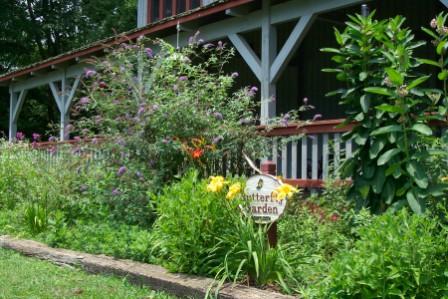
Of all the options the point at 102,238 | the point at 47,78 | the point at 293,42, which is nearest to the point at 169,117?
the point at 102,238

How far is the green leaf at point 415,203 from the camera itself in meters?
4.41

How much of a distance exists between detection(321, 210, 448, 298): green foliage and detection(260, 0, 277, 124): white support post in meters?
5.87

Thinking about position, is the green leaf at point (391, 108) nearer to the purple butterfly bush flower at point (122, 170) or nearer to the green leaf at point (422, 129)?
the green leaf at point (422, 129)

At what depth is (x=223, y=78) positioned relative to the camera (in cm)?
752

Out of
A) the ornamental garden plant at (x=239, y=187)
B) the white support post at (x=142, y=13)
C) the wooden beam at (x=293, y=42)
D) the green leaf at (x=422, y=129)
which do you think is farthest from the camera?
the white support post at (x=142, y=13)

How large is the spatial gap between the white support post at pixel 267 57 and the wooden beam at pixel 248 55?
0.13 metres

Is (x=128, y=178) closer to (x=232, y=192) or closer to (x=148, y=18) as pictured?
(x=232, y=192)

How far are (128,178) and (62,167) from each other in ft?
5.49

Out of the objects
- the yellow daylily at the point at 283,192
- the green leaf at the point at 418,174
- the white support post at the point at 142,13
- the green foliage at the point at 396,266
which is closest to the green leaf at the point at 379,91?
the green leaf at the point at 418,174

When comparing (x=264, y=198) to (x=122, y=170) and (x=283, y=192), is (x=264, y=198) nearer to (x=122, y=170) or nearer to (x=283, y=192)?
(x=283, y=192)

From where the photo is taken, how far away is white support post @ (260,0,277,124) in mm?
9742

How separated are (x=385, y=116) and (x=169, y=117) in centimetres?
288

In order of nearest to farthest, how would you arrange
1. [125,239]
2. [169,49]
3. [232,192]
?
[232,192] < [125,239] < [169,49]

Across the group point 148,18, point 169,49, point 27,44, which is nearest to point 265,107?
point 169,49
